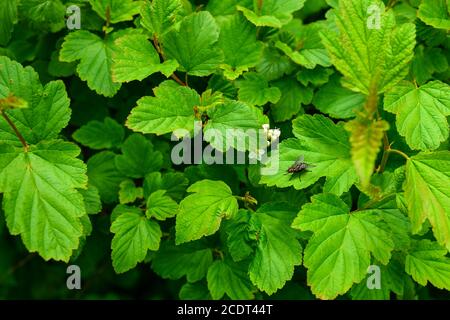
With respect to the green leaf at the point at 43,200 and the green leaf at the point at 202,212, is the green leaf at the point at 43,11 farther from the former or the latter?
the green leaf at the point at 202,212

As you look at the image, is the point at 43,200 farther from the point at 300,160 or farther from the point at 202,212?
the point at 300,160

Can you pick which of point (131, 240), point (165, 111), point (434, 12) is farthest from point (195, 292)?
point (434, 12)

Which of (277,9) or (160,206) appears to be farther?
(277,9)

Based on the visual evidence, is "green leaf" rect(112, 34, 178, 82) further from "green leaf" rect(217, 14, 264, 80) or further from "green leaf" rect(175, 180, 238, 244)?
"green leaf" rect(175, 180, 238, 244)

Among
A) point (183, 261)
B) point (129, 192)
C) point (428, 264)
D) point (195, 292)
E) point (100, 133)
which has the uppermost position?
point (100, 133)

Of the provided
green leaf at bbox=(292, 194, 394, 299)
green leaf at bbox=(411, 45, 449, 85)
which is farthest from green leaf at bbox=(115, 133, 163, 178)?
green leaf at bbox=(411, 45, 449, 85)

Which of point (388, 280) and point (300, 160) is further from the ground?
point (300, 160)

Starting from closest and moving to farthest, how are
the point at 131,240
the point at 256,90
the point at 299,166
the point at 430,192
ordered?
the point at 430,192, the point at 299,166, the point at 131,240, the point at 256,90
